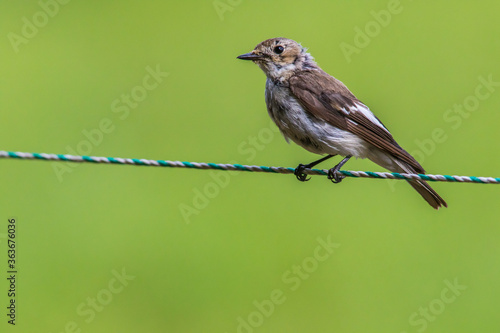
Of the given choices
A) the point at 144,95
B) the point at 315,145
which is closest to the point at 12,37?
the point at 144,95

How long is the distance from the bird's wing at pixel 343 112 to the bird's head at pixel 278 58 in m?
0.22

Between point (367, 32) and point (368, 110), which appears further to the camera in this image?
point (367, 32)

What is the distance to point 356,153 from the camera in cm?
502

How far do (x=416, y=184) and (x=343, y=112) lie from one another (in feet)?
2.48

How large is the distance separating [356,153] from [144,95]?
3.26 m

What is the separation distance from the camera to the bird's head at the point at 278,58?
5.34 m

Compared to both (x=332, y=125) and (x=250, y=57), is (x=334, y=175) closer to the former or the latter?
(x=332, y=125)

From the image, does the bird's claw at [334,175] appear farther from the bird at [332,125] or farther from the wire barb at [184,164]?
the wire barb at [184,164]

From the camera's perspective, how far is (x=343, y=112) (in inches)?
197

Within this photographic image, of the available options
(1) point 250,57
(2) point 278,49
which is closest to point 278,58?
(2) point 278,49

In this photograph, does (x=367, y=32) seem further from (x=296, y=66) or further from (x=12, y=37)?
(x=12, y=37)

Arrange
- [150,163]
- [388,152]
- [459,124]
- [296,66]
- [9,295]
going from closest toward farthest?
[150,163], [388,152], [296,66], [9,295], [459,124]

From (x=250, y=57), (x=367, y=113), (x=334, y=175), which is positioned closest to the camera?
(x=334, y=175)

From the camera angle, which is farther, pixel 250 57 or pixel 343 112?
pixel 250 57
